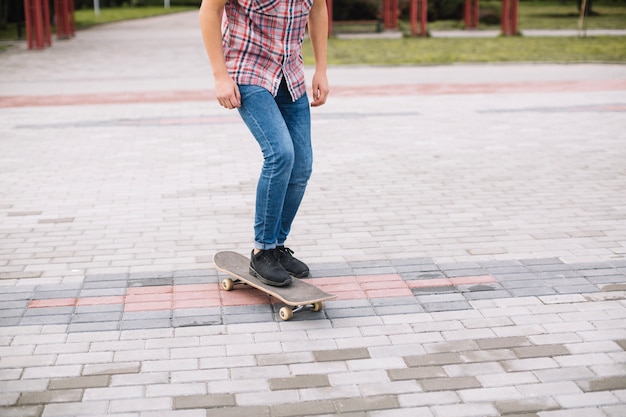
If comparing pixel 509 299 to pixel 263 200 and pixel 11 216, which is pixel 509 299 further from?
pixel 11 216

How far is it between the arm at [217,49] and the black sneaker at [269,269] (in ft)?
2.72

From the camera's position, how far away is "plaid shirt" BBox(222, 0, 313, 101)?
4.30 meters

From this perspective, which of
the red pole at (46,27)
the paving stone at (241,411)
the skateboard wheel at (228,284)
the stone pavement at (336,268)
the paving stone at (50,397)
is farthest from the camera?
the red pole at (46,27)

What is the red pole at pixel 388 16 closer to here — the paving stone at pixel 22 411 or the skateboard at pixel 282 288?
the skateboard at pixel 282 288

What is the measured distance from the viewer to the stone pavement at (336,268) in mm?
3479

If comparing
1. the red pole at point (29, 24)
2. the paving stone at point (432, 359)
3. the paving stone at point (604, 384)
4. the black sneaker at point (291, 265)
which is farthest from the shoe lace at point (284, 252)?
the red pole at point (29, 24)

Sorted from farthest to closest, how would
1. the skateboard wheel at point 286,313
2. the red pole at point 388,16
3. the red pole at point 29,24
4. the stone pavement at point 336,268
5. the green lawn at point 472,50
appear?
the red pole at point 388,16 → the red pole at point 29,24 → the green lawn at point 472,50 → the skateboard wheel at point 286,313 → the stone pavement at point 336,268

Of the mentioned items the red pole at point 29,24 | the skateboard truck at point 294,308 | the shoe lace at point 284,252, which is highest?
the shoe lace at point 284,252

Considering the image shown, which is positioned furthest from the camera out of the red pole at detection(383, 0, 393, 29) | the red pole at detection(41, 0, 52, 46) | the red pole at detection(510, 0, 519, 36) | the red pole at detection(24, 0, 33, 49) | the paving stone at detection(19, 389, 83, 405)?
the red pole at detection(383, 0, 393, 29)

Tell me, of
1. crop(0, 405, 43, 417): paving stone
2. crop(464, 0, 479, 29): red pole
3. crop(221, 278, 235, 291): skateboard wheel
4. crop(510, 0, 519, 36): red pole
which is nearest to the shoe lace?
crop(221, 278, 235, 291): skateboard wheel

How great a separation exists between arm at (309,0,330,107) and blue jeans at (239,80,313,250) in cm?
22

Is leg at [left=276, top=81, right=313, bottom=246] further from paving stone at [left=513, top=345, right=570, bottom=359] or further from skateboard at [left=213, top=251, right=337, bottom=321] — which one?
paving stone at [left=513, top=345, right=570, bottom=359]

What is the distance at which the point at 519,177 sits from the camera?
768 centimetres

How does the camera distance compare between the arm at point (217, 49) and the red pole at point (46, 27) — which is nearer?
the arm at point (217, 49)
